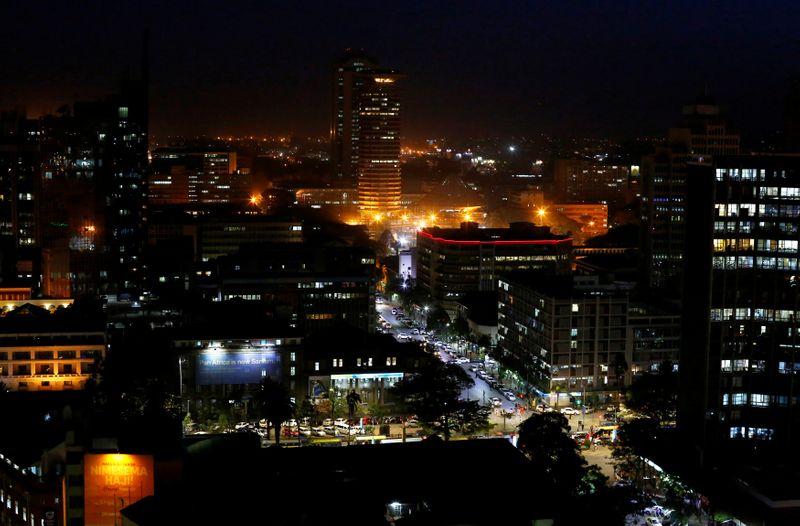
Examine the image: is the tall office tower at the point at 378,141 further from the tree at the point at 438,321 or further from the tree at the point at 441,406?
the tree at the point at 441,406

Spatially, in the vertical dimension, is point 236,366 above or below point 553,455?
above

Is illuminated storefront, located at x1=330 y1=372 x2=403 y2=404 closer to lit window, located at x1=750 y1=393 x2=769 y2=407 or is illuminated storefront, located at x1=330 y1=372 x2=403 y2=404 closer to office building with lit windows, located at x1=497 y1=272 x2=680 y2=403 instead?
office building with lit windows, located at x1=497 y1=272 x2=680 y2=403

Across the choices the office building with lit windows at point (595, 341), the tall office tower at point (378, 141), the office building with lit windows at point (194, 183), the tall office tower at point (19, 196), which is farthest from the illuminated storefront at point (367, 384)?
the tall office tower at point (378, 141)

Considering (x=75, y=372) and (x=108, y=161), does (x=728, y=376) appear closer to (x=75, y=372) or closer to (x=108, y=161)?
(x=75, y=372)

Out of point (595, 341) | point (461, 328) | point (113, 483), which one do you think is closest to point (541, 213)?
point (461, 328)

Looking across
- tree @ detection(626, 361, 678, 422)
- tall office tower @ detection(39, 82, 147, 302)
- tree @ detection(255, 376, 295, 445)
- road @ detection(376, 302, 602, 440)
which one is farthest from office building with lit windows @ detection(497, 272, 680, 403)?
tall office tower @ detection(39, 82, 147, 302)

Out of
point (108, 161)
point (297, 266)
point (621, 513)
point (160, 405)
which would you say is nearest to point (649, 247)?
point (297, 266)

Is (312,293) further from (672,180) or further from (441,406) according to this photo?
(672,180)
